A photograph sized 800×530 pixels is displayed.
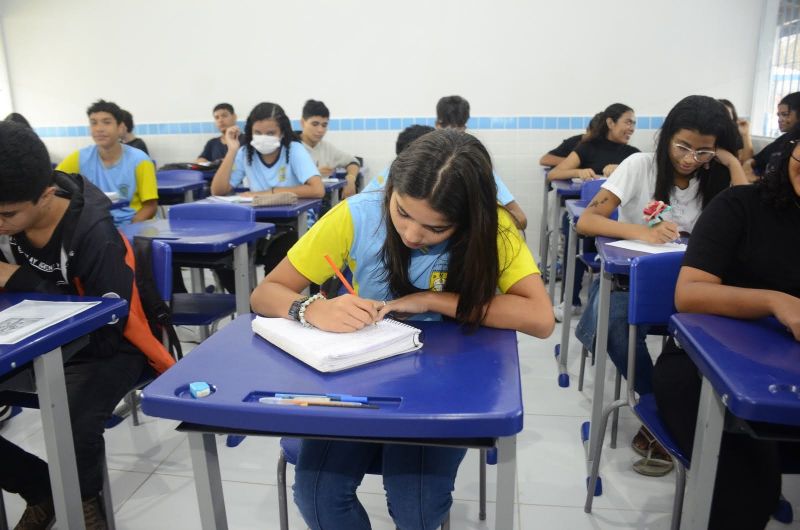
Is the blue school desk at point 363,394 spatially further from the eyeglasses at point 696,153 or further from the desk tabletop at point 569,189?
the desk tabletop at point 569,189

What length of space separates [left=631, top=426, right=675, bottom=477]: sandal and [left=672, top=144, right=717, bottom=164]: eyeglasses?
94 centimetres

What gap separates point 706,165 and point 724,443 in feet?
4.27

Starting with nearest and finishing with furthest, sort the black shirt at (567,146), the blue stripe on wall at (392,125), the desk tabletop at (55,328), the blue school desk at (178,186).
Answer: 1. the desk tabletop at (55,328)
2. the blue school desk at (178,186)
3. the black shirt at (567,146)
4. the blue stripe on wall at (392,125)

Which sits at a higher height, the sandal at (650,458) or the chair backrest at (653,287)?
the chair backrest at (653,287)

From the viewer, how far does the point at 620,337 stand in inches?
77.7

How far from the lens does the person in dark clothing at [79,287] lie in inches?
55.6

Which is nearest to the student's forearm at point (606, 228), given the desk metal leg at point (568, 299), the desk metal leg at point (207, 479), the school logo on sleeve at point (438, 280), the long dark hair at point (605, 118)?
the desk metal leg at point (568, 299)

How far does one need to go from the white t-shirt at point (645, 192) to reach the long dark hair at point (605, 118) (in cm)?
183

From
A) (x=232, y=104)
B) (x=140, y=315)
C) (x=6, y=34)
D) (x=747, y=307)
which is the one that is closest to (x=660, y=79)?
(x=232, y=104)

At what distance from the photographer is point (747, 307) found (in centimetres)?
120

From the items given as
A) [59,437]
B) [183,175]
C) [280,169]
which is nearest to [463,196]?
[59,437]

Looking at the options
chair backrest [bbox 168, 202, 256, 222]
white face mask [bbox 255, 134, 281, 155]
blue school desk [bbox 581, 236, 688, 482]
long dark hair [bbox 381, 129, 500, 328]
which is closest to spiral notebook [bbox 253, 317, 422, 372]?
long dark hair [bbox 381, 129, 500, 328]

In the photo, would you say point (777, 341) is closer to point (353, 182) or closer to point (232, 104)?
point (353, 182)

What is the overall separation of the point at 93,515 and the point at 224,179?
240 cm
